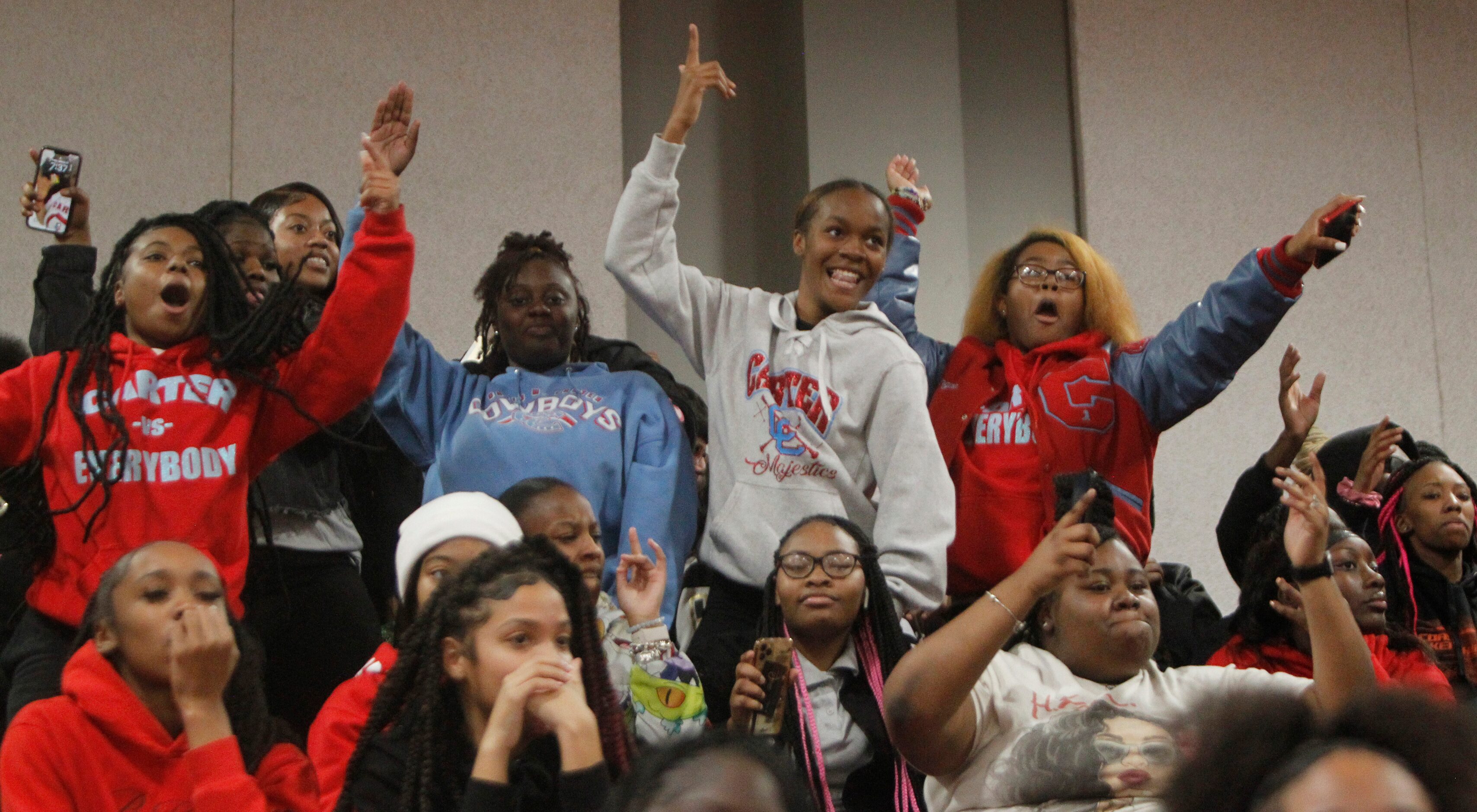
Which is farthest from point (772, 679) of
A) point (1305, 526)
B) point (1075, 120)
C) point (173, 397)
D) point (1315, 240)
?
point (1075, 120)

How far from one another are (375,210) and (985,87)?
3359 mm

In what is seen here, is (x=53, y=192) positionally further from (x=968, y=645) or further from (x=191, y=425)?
(x=968, y=645)

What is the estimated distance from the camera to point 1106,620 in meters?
2.52

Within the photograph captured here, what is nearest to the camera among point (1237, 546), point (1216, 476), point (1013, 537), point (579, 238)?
point (1013, 537)

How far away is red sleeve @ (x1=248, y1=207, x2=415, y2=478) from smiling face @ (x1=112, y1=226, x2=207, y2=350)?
175 mm

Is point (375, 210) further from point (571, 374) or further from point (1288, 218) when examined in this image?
point (1288, 218)

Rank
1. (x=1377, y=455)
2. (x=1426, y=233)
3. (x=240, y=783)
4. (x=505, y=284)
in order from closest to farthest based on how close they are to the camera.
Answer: (x=240, y=783), (x=505, y=284), (x=1377, y=455), (x=1426, y=233)

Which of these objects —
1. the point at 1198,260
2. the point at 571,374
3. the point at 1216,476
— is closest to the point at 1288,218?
the point at 1198,260

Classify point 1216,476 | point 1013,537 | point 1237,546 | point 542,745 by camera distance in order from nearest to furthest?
point 542,745, point 1013,537, point 1237,546, point 1216,476

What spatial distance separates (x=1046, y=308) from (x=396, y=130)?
1423 mm

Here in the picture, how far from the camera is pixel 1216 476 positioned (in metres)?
5.52

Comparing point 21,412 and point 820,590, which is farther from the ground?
point 21,412

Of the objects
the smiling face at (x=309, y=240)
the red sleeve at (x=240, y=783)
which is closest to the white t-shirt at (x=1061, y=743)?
the red sleeve at (x=240, y=783)

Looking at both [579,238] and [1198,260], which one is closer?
[579,238]
